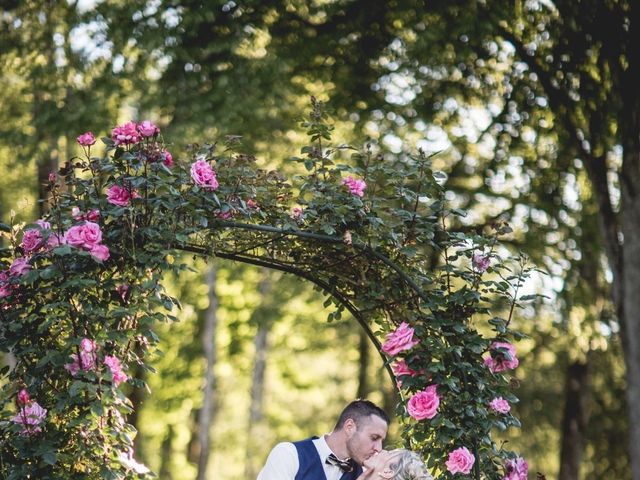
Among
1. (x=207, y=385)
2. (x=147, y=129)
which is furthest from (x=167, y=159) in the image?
(x=207, y=385)

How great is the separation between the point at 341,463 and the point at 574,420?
28.7 feet

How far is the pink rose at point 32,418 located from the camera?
4285 mm

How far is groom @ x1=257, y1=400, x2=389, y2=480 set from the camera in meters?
4.66

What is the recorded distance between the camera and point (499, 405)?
4648 millimetres

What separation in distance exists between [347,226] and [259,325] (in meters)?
11.1

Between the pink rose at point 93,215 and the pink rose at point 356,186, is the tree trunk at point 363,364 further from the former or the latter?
the pink rose at point 93,215

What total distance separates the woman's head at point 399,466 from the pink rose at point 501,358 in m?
0.80

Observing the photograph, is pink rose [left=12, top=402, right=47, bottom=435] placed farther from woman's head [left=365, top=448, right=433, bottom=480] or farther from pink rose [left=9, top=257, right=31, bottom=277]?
woman's head [left=365, top=448, right=433, bottom=480]

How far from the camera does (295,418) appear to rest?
22.0 meters

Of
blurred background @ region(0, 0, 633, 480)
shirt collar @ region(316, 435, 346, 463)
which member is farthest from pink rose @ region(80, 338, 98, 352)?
blurred background @ region(0, 0, 633, 480)

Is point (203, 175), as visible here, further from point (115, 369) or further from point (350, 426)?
point (350, 426)

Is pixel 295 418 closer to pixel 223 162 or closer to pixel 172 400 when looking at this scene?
pixel 172 400

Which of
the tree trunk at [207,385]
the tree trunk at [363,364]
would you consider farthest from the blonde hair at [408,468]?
the tree trunk at [363,364]

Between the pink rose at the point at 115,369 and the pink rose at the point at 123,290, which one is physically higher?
the pink rose at the point at 123,290
